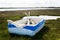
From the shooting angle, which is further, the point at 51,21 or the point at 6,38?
the point at 51,21

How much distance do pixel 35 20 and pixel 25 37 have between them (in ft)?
5.48

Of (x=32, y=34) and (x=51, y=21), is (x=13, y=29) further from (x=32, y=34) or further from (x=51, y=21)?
(x=51, y=21)

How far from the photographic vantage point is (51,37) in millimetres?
6418

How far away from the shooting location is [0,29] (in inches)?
292

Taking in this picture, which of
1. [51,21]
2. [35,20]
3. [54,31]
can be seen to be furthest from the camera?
[51,21]

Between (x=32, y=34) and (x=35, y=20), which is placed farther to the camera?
(x=35, y=20)
